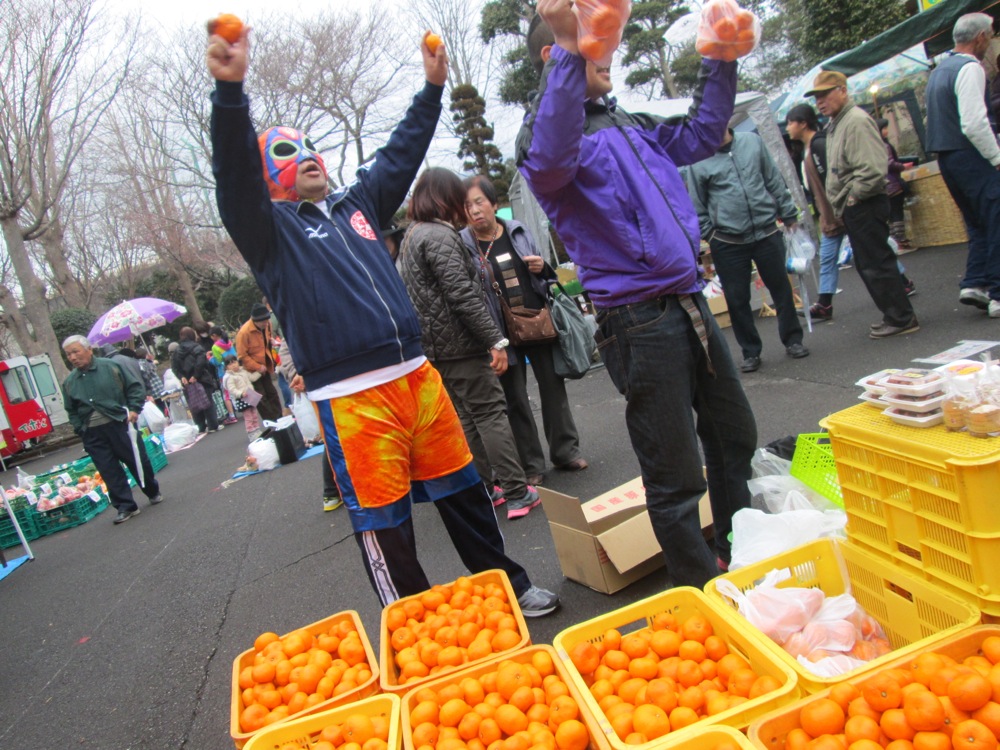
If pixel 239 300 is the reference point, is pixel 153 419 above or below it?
below

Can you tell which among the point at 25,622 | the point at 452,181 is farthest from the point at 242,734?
the point at 25,622

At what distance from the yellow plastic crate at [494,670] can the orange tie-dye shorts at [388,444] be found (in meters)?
0.68

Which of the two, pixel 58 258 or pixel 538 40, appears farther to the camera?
pixel 58 258

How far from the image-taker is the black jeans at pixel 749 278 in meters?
5.81

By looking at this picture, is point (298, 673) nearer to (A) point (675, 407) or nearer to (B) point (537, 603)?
(B) point (537, 603)

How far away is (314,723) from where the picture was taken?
1.83 m

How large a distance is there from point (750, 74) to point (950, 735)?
3926 cm

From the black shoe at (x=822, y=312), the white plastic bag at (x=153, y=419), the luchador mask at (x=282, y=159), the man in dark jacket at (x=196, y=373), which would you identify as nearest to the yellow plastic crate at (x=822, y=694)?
the luchador mask at (x=282, y=159)

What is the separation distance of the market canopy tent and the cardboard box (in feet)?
27.1

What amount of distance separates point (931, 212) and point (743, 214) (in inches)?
211

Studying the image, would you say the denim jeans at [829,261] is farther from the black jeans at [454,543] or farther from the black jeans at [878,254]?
the black jeans at [454,543]

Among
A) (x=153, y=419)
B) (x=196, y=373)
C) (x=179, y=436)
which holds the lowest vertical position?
(x=179, y=436)

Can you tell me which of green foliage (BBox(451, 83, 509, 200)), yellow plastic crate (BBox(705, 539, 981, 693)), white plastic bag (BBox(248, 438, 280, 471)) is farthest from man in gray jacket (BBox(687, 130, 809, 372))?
green foliage (BBox(451, 83, 509, 200))

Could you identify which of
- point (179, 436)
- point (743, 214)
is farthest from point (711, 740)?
point (179, 436)
